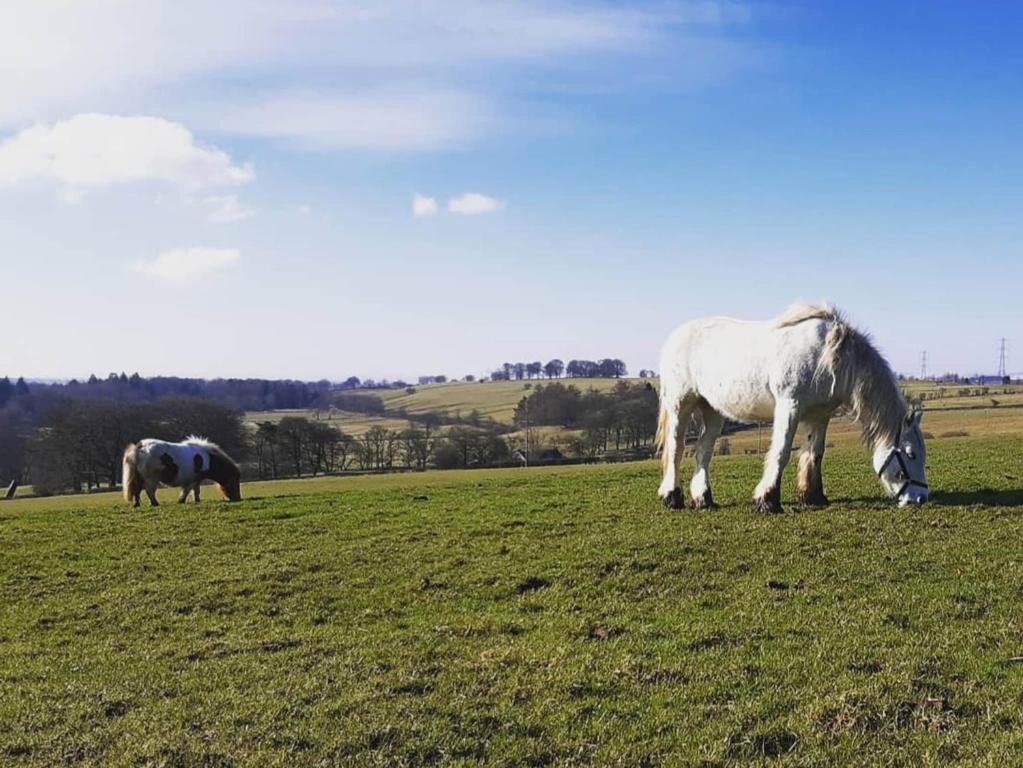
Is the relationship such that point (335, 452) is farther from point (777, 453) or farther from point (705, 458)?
point (777, 453)

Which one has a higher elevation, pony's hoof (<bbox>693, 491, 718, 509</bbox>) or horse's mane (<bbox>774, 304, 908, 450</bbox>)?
horse's mane (<bbox>774, 304, 908, 450</bbox>)

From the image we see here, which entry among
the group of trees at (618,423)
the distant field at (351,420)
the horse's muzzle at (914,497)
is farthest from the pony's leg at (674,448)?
the distant field at (351,420)

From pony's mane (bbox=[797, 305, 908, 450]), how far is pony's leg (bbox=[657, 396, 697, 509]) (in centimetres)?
276

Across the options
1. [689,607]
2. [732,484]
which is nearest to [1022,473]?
[732,484]

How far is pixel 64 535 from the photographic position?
47.7 feet

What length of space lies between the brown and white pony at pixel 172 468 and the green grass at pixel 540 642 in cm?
789

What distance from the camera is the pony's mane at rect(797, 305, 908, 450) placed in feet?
38.0

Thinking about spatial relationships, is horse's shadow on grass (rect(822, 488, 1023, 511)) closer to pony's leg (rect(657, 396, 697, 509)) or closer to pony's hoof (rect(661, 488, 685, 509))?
pony's hoof (rect(661, 488, 685, 509))

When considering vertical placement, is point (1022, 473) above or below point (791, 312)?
below

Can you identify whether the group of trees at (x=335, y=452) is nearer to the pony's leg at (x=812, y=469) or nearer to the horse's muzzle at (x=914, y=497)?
the pony's leg at (x=812, y=469)

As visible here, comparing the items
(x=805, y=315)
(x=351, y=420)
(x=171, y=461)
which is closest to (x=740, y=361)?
(x=805, y=315)

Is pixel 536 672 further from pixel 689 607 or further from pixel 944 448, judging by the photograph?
pixel 944 448

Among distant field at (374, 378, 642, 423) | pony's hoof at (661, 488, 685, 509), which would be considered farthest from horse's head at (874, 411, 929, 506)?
distant field at (374, 378, 642, 423)

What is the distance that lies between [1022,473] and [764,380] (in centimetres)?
684
